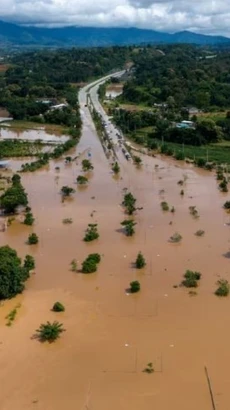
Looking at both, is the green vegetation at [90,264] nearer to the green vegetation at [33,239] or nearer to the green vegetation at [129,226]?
the green vegetation at [129,226]

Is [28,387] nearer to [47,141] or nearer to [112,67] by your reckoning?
[47,141]

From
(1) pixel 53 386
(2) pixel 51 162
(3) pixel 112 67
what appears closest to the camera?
(1) pixel 53 386

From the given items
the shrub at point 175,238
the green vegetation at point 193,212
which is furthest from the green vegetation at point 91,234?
the green vegetation at point 193,212

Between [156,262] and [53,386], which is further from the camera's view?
[156,262]

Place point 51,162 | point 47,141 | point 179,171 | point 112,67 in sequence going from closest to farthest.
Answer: point 179,171
point 51,162
point 47,141
point 112,67

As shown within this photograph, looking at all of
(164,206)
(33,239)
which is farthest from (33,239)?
(164,206)

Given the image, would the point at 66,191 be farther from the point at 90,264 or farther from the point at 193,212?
the point at 90,264

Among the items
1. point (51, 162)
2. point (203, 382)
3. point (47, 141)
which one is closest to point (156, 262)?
point (203, 382)
